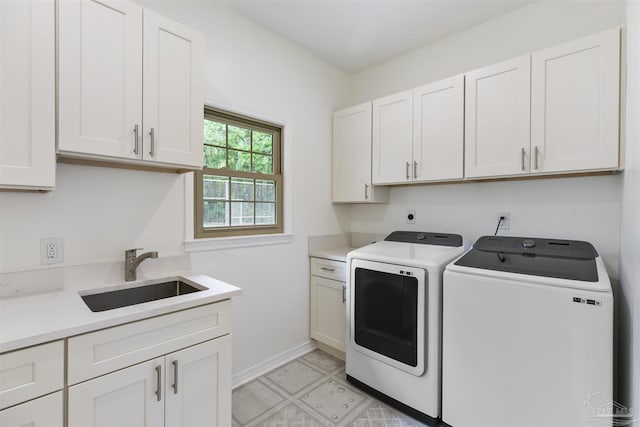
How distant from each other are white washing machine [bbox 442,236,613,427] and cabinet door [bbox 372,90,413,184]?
0.97 m

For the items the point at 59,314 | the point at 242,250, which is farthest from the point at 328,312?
the point at 59,314

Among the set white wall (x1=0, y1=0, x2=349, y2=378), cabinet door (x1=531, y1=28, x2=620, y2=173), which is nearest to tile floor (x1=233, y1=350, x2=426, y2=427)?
white wall (x1=0, y1=0, x2=349, y2=378)

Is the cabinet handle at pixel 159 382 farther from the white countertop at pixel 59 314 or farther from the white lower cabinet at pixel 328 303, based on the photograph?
the white lower cabinet at pixel 328 303

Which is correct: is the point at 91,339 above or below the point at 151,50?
below

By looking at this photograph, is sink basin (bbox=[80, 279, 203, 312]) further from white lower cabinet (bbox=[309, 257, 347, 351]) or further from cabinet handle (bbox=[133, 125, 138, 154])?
white lower cabinet (bbox=[309, 257, 347, 351])

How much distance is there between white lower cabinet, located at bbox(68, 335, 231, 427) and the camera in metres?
1.07

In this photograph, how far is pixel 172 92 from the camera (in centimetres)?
153

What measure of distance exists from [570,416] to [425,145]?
1.77 meters

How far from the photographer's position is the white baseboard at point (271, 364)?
216 cm

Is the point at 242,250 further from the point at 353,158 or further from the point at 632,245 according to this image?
the point at 632,245

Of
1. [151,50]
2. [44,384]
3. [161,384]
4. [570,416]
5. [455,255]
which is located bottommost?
[570,416]

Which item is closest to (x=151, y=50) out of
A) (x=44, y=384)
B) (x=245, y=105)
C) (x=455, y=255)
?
(x=245, y=105)

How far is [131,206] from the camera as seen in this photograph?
1681 mm

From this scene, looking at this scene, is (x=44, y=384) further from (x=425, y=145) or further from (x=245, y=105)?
(x=425, y=145)
